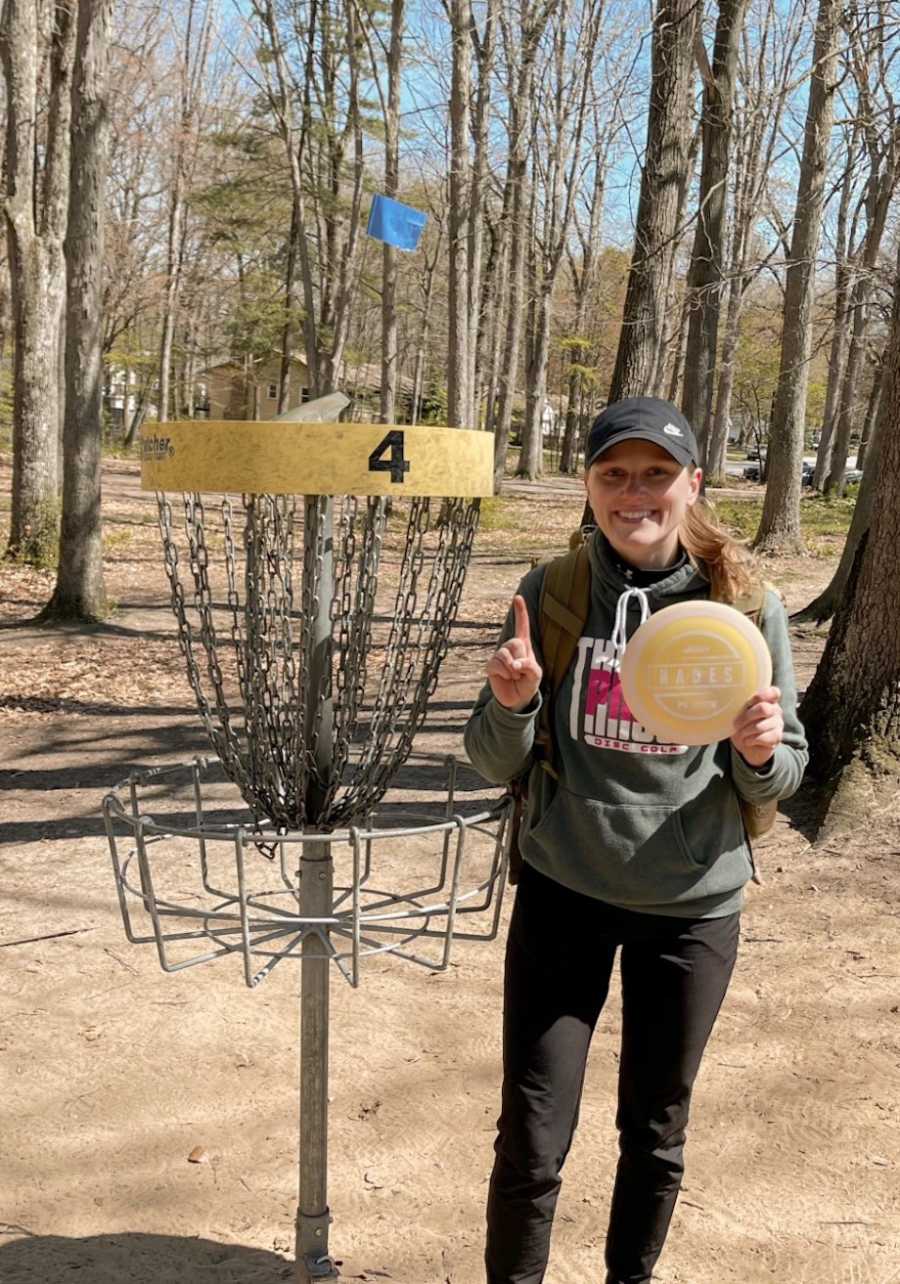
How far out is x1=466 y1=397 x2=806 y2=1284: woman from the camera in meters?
1.83

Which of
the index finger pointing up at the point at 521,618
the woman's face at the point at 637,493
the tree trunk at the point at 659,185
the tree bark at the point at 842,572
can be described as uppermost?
the tree trunk at the point at 659,185

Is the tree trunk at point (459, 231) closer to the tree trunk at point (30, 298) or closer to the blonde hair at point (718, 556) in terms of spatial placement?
the tree trunk at point (30, 298)

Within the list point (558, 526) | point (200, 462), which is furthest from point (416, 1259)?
point (558, 526)

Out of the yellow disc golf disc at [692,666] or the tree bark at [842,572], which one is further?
the tree bark at [842,572]

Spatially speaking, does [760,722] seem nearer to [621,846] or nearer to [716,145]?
[621,846]

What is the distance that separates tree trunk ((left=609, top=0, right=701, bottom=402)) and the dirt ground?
499 cm

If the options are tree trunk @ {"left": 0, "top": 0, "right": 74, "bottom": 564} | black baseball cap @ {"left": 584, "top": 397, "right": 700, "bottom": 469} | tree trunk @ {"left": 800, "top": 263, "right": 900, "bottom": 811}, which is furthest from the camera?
tree trunk @ {"left": 0, "top": 0, "right": 74, "bottom": 564}

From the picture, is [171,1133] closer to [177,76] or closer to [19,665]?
[19,665]

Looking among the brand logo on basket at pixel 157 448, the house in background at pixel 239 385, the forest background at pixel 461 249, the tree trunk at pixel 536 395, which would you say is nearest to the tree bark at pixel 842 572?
the forest background at pixel 461 249

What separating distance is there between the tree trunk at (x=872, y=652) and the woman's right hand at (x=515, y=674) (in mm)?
3454

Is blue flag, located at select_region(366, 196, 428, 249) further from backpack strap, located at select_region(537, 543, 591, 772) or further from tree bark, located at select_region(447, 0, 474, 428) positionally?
tree bark, located at select_region(447, 0, 474, 428)

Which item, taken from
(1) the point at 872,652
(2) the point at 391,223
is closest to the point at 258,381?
(1) the point at 872,652

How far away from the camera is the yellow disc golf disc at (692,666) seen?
4.91 ft

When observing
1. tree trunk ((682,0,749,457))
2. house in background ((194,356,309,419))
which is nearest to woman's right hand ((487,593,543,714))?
tree trunk ((682,0,749,457))
